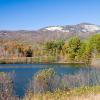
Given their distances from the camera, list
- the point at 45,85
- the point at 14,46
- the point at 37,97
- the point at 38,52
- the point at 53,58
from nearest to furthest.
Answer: the point at 37,97 < the point at 45,85 < the point at 53,58 < the point at 38,52 < the point at 14,46

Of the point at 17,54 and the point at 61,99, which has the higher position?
the point at 61,99

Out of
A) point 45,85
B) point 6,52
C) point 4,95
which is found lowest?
point 6,52

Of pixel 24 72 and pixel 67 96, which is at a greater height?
pixel 67 96

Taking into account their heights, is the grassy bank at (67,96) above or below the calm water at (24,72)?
above

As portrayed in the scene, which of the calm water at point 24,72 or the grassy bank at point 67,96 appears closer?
the grassy bank at point 67,96

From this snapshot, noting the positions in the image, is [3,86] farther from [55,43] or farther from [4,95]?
[55,43]

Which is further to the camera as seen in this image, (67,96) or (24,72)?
(24,72)

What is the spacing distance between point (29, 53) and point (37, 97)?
3880 inches

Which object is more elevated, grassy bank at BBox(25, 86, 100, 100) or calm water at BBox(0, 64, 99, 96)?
grassy bank at BBox(25, 86, 100, 100)

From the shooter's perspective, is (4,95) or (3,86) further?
(3,86)

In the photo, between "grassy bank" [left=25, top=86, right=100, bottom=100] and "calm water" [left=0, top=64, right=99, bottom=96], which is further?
"calm water" [left=0, top=64, right=99, bottom=96]

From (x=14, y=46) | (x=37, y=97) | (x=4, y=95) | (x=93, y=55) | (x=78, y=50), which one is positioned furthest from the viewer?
(x=14, y=46)

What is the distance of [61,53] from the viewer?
100 meters

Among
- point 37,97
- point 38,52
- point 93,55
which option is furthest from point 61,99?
point 38,52
